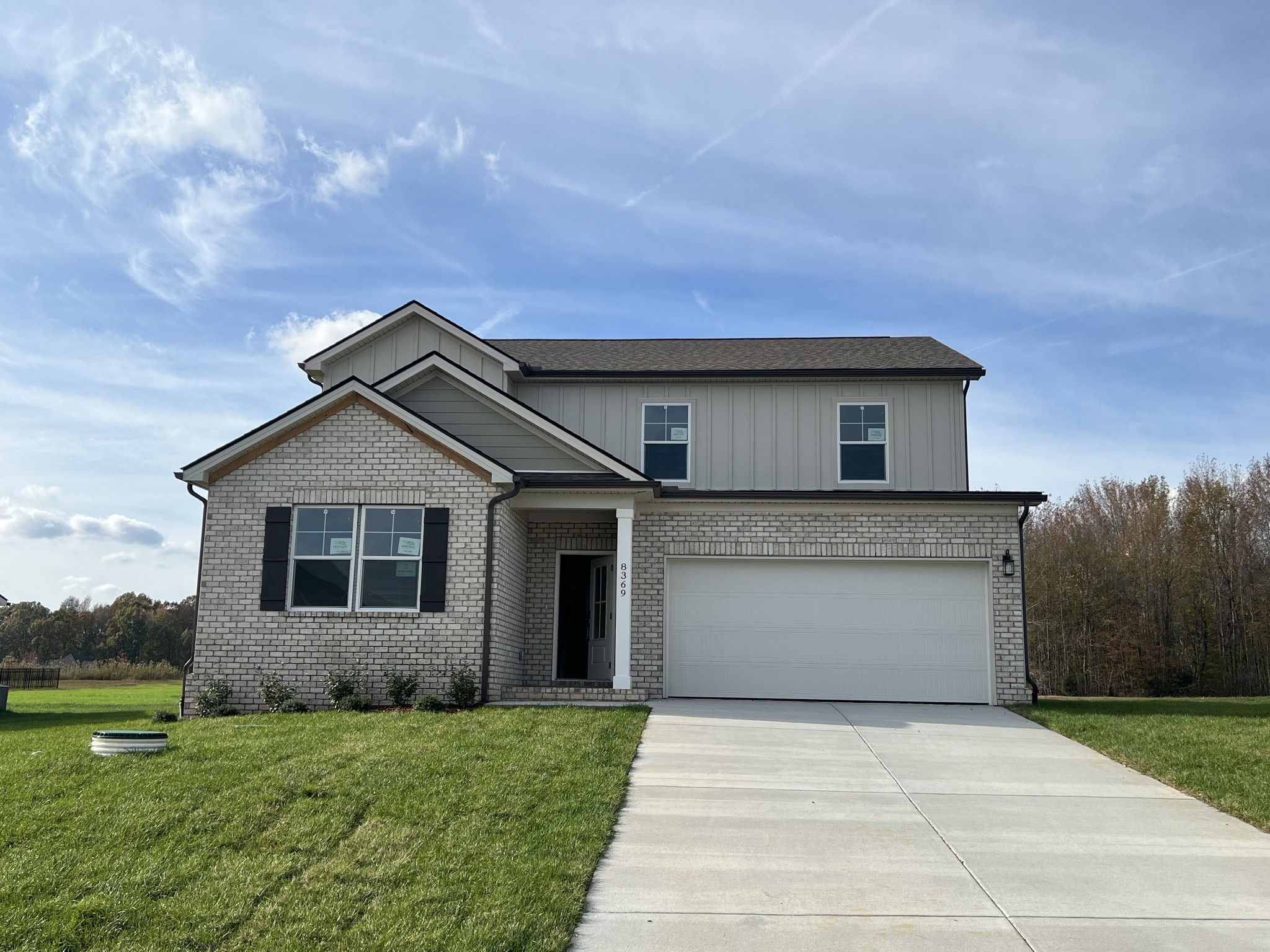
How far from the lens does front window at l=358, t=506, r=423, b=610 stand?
1397 cm

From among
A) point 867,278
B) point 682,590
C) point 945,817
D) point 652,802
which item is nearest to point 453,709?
point 682,590

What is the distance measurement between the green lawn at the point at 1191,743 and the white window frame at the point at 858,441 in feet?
14.3

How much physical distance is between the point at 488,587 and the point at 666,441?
5.10 m

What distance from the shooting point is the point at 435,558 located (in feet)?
45.6

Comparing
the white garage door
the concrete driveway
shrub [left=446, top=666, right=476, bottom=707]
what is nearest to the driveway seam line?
the concrete driveway

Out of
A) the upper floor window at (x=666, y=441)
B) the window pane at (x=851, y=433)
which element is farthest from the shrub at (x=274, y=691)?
the window pane at (x=851, y=433)

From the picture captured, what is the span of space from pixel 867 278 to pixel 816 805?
439 inches

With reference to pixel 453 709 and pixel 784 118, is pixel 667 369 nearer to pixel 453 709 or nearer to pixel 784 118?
pixel 784 118

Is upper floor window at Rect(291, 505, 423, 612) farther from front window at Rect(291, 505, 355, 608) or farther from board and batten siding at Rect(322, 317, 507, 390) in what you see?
board and batten siding at Rect(322, 317, 507, 390)

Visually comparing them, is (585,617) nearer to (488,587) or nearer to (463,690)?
(488,587)

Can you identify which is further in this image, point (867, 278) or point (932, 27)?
point (867, 278)

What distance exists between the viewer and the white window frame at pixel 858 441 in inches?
684

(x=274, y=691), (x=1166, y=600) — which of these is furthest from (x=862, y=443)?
(x=1166, y=600)

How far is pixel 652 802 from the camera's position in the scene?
8.31 metres
